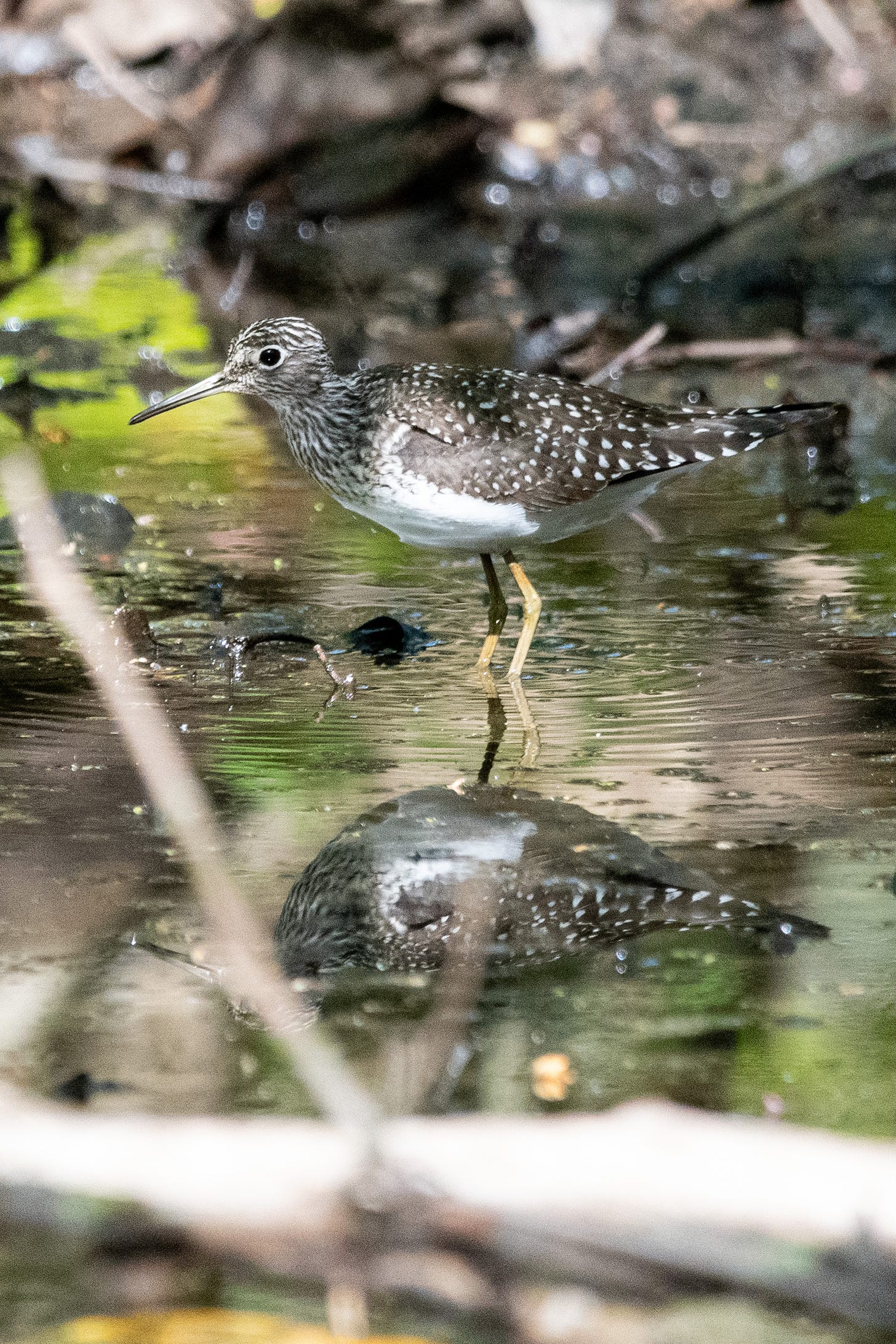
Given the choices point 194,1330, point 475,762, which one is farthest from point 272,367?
point 194,1330

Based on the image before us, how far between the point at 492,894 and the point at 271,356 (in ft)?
9.48

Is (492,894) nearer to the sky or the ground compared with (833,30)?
nearer to the sky

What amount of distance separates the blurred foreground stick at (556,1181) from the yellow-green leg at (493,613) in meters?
3.27

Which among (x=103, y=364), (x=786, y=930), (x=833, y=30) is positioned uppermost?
(x=786, y=930)

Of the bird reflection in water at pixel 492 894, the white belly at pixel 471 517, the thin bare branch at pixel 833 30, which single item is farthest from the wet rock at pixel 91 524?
the thin bare branch at pixel 833 30

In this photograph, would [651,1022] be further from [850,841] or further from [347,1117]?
[347,1117]

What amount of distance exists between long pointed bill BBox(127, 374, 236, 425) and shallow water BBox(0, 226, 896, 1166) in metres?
0.61

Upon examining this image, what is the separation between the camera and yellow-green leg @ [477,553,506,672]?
221 inches

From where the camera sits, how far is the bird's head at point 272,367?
6.15 meters

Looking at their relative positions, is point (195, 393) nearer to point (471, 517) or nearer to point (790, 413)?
point (471, 517)

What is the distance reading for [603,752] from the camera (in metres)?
4.73

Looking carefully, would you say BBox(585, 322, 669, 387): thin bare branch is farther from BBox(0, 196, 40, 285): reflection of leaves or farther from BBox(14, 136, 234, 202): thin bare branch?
BBox(14, 136, 234, 202): thin bare branch

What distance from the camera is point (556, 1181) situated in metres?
2.27

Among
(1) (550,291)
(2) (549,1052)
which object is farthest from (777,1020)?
(1) (550,291)
